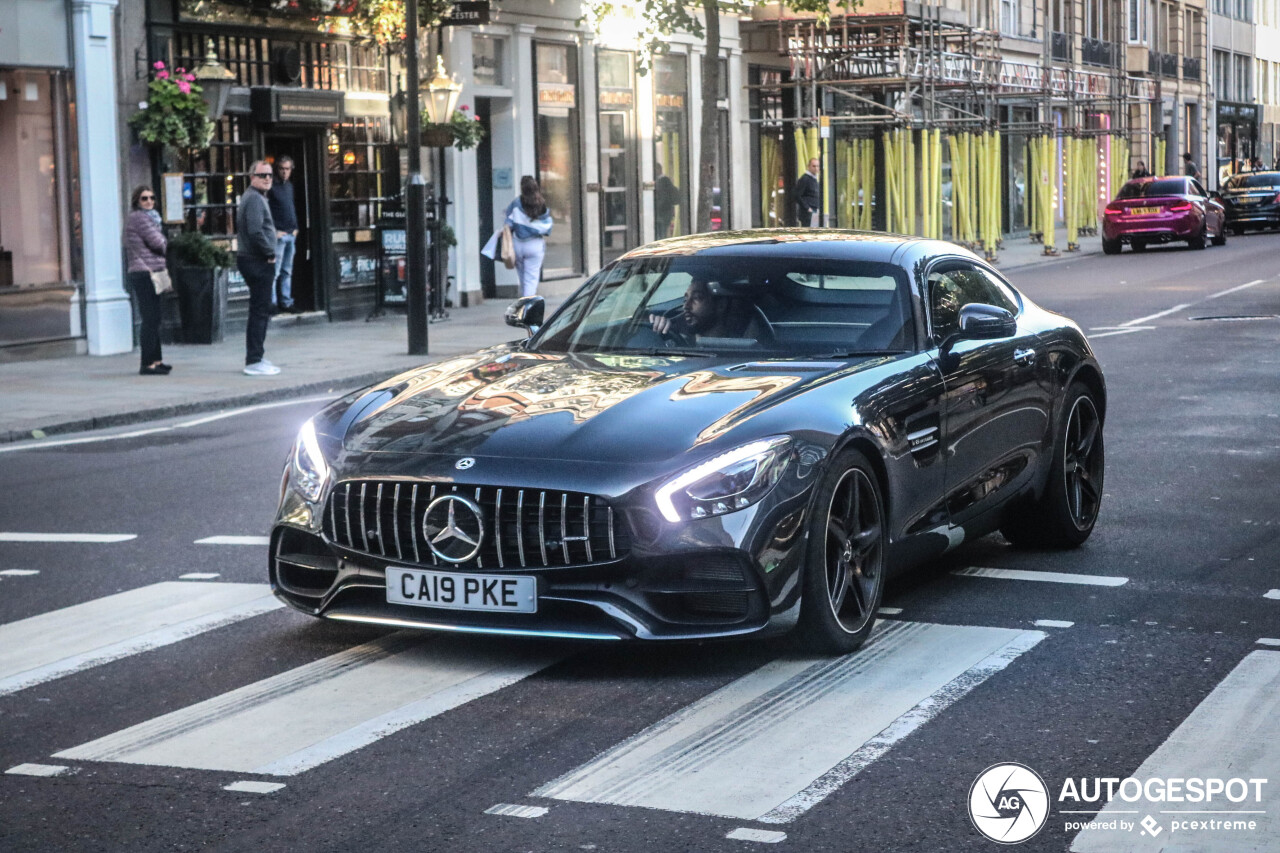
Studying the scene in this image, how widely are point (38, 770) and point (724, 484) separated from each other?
2144 millimetres

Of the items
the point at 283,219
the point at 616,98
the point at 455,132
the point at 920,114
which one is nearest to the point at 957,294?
the point at 283,219

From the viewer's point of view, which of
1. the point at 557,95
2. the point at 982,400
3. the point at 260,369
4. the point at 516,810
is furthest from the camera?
the point at 557,95

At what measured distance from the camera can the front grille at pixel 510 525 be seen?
228 inches

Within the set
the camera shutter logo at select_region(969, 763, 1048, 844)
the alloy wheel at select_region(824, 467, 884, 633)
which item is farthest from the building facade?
the camera shutter logo at select_region(969, 763, 1048, 844)

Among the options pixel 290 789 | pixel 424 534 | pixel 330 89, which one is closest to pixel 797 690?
pixel 424 534

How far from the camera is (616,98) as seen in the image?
31.6 metres

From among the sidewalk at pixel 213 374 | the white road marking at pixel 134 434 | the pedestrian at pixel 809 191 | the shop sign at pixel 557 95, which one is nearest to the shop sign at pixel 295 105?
the sidewalk at pixel 213 374

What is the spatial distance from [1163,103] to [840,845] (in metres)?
69.7

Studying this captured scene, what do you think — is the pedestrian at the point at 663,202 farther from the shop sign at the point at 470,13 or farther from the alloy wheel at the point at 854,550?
the alloy wheel at the point at 854,550

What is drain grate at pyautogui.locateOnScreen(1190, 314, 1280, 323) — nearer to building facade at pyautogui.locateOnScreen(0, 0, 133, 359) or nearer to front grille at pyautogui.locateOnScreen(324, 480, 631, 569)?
building facade at pyautogui.locateOnScreen(0, 0, 133, 359)

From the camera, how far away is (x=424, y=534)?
5.96 m

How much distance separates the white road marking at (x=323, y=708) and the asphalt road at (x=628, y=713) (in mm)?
14

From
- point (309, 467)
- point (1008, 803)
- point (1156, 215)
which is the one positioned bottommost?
point (1008, 803)

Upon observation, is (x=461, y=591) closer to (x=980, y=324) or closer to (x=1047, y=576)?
(x=980, y=324)
